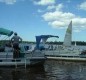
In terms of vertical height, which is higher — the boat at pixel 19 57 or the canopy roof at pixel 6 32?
the canopy roof at pixel 6 32

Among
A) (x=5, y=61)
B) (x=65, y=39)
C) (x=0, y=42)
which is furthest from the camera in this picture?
(x=65, y=39)

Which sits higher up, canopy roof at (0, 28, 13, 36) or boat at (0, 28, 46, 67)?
canopy roof at (0, 28, 13, 36)

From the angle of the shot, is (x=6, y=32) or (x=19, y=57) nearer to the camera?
(x=19, y=57)

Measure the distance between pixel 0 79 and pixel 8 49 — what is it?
5754mm

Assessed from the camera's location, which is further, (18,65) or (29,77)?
(18,65)

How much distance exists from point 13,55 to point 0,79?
5.13 meters

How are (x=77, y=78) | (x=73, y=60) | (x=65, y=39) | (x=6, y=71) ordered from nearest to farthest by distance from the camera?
(x=77, y=78)
(x=6, y=71)
(x=73, y=60)
(x=65, y=39)

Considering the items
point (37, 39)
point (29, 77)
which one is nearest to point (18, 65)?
point (29, 77)

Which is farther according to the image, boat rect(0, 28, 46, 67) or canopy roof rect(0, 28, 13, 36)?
canopy roof rect(0, 28, 13, 36)

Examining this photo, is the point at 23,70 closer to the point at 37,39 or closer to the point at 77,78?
the point at 77,78

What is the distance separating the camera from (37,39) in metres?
31.7

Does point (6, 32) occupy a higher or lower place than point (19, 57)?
higher

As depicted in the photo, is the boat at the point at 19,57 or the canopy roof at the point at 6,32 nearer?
the boat at the point at 19,57

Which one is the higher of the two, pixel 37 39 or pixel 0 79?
pixel 37 39
